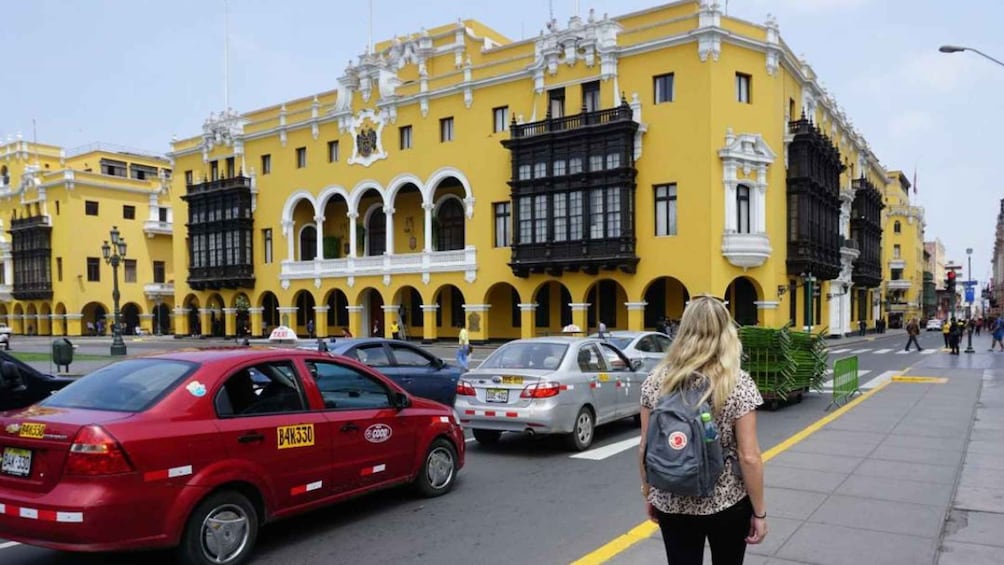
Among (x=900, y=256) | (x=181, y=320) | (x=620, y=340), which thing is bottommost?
(x=181, y=320)

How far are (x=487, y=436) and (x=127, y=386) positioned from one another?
610 centimetres

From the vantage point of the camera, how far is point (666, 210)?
109ft

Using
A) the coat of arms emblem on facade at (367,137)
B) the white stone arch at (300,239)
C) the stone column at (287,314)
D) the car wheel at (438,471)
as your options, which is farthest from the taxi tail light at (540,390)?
the white stone arch at (300,239)

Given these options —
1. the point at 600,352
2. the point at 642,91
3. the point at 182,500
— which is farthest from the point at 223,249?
the point at 182,500

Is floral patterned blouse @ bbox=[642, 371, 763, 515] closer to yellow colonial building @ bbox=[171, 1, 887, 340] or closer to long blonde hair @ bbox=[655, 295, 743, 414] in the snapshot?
long blonde hair @ bbox=[655, 295, 743, 414]

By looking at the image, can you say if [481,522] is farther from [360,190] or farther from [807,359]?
[360,190]

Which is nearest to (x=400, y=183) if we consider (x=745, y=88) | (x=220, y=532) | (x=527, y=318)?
(x=527, y=318)

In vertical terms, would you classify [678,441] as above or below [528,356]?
above

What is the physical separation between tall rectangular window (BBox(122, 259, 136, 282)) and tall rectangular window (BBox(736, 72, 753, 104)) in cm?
5637

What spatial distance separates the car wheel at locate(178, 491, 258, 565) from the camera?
16.7ft

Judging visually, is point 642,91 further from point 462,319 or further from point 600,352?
point 600,352

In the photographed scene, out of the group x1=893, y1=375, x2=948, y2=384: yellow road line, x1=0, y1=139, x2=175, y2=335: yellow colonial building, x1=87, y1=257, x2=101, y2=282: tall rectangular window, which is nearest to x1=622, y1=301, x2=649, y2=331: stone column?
x1=893, y1=375, x2=948, y2=384: yellow road line

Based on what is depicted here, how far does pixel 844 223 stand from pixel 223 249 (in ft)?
139

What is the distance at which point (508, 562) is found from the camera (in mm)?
5531
